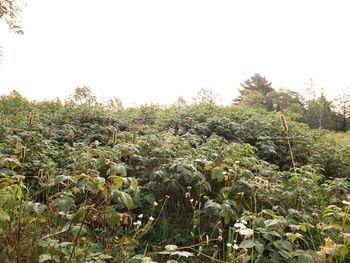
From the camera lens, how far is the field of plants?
195 centimetres

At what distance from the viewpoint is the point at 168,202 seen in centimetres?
336

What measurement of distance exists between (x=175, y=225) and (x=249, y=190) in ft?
2.76

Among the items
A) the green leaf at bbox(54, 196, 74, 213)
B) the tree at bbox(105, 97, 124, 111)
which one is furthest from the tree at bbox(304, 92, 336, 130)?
the green leaf at bbox(54, 196, 74, 213)

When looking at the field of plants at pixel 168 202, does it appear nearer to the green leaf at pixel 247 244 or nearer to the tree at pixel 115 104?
the green leaf at pixel 247 244

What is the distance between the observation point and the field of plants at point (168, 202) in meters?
1.95

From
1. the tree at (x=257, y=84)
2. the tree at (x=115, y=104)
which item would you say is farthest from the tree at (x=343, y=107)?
the tree at (x=115, y=104)

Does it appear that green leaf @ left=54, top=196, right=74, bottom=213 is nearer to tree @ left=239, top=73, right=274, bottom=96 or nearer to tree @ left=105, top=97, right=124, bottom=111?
tree @ left=105, top=97, right=124, bottom=111

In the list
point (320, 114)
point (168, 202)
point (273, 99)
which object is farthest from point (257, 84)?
point (168, 202)

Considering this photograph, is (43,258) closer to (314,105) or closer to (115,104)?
(115,104)

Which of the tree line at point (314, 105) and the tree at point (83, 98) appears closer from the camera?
the tree at point (83, 98)

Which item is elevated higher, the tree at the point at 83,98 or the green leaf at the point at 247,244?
the tree at the point at 83,98

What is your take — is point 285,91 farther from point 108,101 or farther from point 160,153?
point 160,153

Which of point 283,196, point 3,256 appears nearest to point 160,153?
point 283,196

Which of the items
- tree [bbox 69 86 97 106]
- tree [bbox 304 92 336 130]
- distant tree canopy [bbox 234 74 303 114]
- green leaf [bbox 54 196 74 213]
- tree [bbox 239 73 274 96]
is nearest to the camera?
green leaf [bbox 54 196 74 213]
